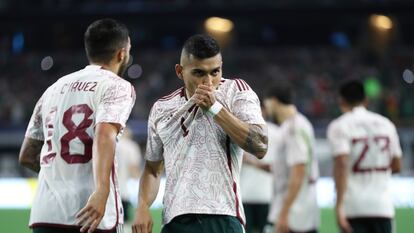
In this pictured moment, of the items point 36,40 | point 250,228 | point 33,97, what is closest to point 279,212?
point 250,228

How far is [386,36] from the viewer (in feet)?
115

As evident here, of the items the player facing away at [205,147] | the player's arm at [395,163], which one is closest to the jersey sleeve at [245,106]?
the player facing away at [205,147]

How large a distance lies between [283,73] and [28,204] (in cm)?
1718

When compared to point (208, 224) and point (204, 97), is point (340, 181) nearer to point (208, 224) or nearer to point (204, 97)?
point (208, 224)

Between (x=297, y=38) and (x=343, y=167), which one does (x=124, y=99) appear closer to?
(x=343, y=167)

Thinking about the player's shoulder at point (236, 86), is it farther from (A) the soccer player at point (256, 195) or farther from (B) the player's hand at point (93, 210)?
(A) the soccer player at point (256, 195)

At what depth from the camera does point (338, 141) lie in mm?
7578

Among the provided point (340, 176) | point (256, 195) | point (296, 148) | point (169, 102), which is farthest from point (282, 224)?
point (169, 102)

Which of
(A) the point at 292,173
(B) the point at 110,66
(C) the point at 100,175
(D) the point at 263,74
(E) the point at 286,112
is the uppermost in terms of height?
(D) the point at 263,74

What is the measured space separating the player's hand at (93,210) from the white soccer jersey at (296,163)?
410 centimetres

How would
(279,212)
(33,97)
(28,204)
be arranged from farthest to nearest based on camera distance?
(33,97)
(28,204)
(279,212)

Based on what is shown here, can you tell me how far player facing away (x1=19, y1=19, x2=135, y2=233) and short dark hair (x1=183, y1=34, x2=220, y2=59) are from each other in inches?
18.7

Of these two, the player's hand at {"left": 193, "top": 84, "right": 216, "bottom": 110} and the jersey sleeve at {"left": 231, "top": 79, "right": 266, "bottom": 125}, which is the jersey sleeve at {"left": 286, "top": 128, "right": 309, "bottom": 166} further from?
the player's hand at {"left": 193, "top": 84, "right": 216, "bottom": 110}

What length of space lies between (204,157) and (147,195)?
1.49 ft
